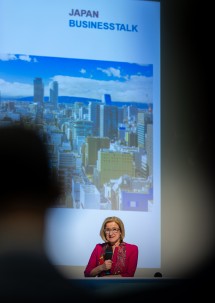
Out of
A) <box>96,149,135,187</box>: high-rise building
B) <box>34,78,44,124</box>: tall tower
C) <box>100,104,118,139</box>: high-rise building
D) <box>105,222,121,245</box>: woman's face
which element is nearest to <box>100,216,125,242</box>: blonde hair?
<box>105,222,121,245</box>: woman's face

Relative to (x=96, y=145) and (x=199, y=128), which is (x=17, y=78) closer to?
(x=96, y=145)

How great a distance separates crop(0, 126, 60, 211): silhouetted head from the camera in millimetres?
2473

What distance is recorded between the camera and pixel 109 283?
90 cm

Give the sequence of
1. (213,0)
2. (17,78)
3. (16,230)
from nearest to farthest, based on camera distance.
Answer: (16,230), (17,78), (213,0)

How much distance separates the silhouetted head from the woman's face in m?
0.26

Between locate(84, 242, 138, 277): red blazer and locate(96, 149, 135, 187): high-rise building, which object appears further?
locate(96, 149, 135, 187): high-rise building

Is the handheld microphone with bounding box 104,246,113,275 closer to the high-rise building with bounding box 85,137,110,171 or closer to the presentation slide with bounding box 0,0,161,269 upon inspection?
the presentation slide with bounding box 0,0,161,269

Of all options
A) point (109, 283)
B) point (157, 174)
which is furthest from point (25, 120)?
point (109, 283)

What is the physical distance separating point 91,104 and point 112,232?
23.3 inches

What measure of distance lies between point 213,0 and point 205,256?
1.21 metres

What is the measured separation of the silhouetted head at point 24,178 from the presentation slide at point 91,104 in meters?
0.05

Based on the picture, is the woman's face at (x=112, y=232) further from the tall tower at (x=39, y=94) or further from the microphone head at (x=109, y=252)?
the tall tower at (x=39, y=94)

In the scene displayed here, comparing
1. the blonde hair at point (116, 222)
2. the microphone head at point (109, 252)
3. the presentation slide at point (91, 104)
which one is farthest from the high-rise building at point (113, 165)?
the microphone head at point (109, 252)

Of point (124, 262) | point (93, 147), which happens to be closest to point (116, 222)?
point (124, 262)
